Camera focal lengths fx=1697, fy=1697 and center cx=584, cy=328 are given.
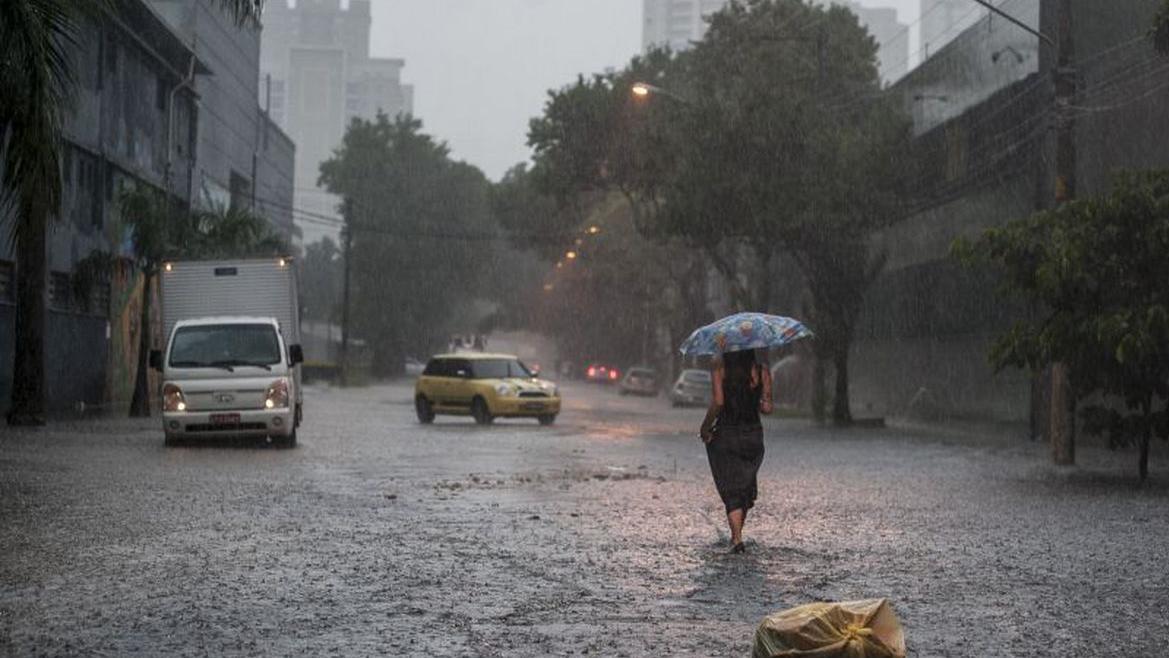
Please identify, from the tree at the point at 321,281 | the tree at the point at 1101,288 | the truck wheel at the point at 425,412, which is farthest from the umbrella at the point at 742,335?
the tree at the point at 321,281

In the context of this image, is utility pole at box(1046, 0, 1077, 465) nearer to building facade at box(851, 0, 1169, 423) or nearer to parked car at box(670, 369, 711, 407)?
building facade at box(851, 0, 1169, 423)

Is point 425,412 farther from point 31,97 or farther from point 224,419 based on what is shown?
point 31,97

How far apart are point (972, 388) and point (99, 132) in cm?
2168

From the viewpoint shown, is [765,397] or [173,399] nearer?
[765,397]

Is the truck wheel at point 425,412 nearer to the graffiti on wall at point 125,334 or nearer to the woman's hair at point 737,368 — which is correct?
the graffiti on wall at point 125,334

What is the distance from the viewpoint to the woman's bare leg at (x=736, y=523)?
1278 centimetres

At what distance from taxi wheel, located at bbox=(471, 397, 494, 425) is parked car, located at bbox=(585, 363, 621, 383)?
2261 inches

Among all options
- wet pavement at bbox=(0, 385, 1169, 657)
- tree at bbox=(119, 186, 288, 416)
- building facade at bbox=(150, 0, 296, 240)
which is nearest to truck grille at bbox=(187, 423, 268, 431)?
wet pavement at bbox=(0, 385, 1169, 657)

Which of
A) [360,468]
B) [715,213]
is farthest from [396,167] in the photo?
[360,468]

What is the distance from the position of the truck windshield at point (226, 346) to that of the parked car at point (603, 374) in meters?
69.2

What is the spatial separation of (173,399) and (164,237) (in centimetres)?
1222

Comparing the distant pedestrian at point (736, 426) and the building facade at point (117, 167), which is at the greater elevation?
the building facade at point (117, 167)

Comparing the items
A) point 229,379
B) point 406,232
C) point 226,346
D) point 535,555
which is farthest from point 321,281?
point 535,555

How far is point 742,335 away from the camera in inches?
521
